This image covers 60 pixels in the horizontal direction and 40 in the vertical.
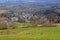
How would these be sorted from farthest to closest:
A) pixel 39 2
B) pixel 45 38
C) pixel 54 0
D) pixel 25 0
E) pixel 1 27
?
pixel 25 0, pixel 39 2, pixel 54 0, pixel 1 27, pixel 45 38

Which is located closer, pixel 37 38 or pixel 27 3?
pixel 37 38

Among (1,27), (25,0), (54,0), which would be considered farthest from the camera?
(25,0)

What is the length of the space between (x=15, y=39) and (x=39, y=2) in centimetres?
9287

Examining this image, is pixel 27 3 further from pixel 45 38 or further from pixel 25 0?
pixel 45 38

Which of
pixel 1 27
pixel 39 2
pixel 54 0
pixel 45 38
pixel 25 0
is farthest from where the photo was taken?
pixel 25 0

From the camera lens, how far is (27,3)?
116 metres

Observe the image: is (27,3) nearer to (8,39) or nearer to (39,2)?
(39,2)

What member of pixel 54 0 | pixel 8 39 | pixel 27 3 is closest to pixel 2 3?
pixel 27 3

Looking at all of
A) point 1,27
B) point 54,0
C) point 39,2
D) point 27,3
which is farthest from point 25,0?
point 1,27

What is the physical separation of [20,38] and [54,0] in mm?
86848

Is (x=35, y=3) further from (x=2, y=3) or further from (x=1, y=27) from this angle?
(x=1, y=27)

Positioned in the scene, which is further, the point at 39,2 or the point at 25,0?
the point at 25,0

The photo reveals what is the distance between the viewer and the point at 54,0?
10162cm

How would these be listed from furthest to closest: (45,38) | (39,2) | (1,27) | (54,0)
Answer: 1. (39,2)
2. (54,0)
3. (1,27)
4. (45,38)
